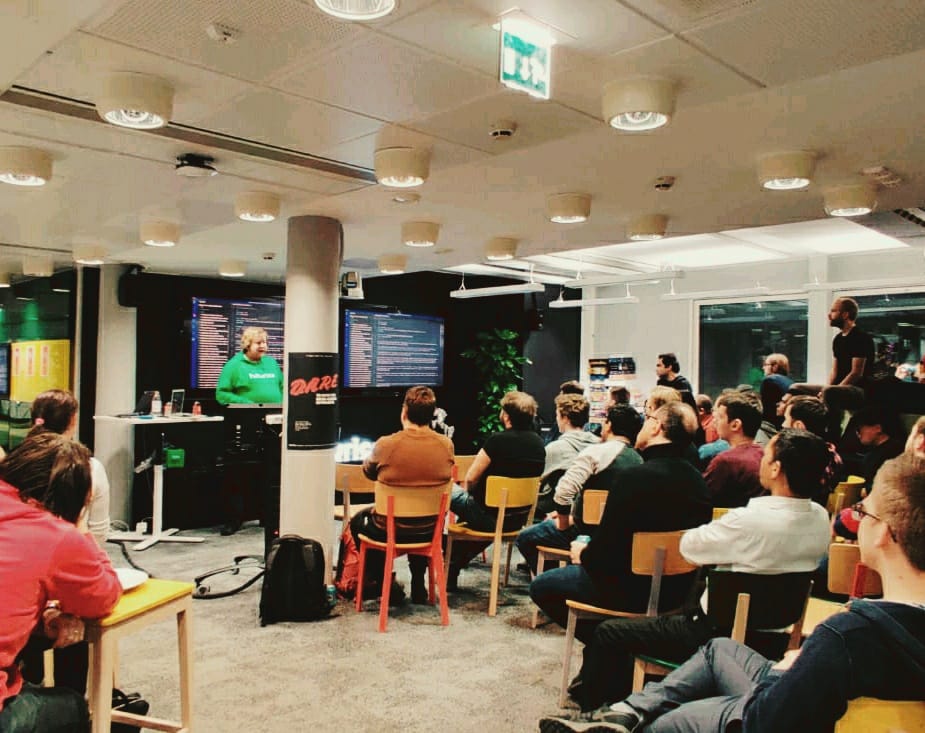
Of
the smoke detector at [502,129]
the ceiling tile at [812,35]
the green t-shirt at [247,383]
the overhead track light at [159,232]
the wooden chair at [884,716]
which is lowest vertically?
the wooden chair at [884,716]

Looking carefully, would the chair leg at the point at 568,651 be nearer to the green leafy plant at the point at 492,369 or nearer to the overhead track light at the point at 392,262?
the overhead track light at the point at 392,262

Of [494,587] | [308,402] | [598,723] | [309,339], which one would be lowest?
[494,587]

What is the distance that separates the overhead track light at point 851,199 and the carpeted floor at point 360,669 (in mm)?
2738

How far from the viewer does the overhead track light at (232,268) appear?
684 cm

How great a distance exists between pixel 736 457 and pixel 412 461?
1684 millimetres

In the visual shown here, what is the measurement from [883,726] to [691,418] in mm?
1630

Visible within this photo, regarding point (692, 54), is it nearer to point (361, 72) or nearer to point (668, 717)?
point (361, 72)

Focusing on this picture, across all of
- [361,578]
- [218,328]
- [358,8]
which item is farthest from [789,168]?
[218,328]

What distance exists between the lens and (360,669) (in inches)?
141

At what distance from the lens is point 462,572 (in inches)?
211

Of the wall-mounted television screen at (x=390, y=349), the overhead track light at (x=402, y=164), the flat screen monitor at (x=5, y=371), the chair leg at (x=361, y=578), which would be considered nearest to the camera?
the overhead track light at (x=402, y=164)

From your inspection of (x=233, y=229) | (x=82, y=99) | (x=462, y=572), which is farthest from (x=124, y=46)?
(x=462, y=572)

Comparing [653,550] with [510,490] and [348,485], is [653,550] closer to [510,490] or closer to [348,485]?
[510,490]

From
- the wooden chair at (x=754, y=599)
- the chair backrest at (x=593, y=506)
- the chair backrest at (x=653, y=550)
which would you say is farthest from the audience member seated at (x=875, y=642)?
the chair backrest at (x=593, y=506)
